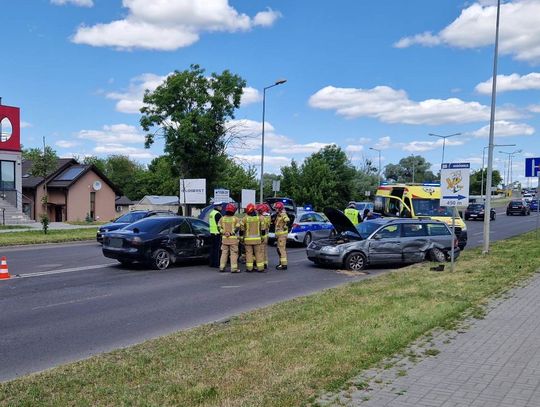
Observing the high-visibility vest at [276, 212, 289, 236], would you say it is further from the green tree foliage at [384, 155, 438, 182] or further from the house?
the green tree foliage at [384, 155, 438, 182]

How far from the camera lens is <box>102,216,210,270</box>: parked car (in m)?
14.3

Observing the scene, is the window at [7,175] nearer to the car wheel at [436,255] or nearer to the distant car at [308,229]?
the distant car at [308,229]

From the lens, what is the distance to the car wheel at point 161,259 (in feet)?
47.6

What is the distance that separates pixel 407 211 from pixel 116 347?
20149 mm

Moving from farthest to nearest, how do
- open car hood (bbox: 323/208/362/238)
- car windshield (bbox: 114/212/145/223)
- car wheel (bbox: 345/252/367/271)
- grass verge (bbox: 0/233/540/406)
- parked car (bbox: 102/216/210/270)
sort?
car windshield (bbox: 114/212/145/223) < open car hood (bbox: 323/208/362/238) < car wheel (bbox: 345/252/367/271) < parked car (bbox: 102/216/210/270) < grass verge (bbox: 0/233/540/406)

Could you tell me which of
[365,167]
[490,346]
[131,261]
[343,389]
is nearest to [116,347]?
[343,389]

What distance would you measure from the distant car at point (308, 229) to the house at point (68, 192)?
2707 cm

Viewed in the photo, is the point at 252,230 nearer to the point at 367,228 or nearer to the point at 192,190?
the point at 367,228

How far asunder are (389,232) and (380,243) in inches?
21.3

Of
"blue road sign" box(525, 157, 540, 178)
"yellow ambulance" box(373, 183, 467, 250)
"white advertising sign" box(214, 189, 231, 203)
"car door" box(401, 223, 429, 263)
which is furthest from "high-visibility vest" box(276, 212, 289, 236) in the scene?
"white advertising sign" box(214, 189, 231, 203)

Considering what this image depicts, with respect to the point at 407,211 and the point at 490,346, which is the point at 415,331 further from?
the point at 407,211

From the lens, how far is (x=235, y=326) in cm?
750

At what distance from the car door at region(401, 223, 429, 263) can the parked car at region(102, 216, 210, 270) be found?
577 cm

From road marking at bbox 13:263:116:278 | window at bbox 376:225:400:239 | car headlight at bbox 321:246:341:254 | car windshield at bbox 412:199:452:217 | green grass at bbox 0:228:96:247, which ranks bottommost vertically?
road marking at bbox 13:263:116:278
